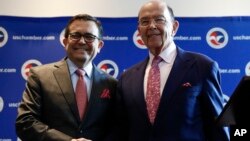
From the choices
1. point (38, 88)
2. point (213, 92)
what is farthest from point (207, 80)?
point (38, 88)

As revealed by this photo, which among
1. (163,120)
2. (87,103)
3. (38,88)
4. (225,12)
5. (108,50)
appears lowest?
(163,120)

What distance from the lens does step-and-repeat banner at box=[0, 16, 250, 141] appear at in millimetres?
3496

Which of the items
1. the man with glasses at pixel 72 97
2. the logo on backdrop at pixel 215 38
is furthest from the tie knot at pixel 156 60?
the logo on backdrop at pixel 215 38

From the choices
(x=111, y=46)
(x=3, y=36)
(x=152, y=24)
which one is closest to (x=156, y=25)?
(x=152, y=24)

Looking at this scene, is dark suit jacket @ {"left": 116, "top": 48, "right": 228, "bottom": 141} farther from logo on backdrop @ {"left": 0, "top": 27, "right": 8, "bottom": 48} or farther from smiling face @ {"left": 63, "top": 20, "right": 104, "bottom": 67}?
logo on backdrop @ {"left": 0, "top": 27, "right": 8, "bottom": 48}

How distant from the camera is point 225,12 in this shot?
3746 millimetres

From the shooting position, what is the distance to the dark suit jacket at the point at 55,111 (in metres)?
2.13

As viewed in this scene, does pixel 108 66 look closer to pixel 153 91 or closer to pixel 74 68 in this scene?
pixel 74 68

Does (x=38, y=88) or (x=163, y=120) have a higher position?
(x=38, y=88)

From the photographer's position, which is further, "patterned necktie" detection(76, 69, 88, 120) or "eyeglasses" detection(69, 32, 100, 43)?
"eyeglasses" detection(69, 32, 100, 43)

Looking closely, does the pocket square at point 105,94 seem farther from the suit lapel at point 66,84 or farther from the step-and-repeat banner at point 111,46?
the step-and-repeat banner at point 111,46

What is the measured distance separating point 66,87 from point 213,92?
1.00 m

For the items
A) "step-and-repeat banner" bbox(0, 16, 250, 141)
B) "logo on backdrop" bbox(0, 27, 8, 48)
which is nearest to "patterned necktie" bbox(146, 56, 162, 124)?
"step-and-repeat banner" bbox(0, 16, 250, 141)

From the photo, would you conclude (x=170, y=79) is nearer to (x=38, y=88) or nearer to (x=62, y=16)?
(x=38, y=88)
